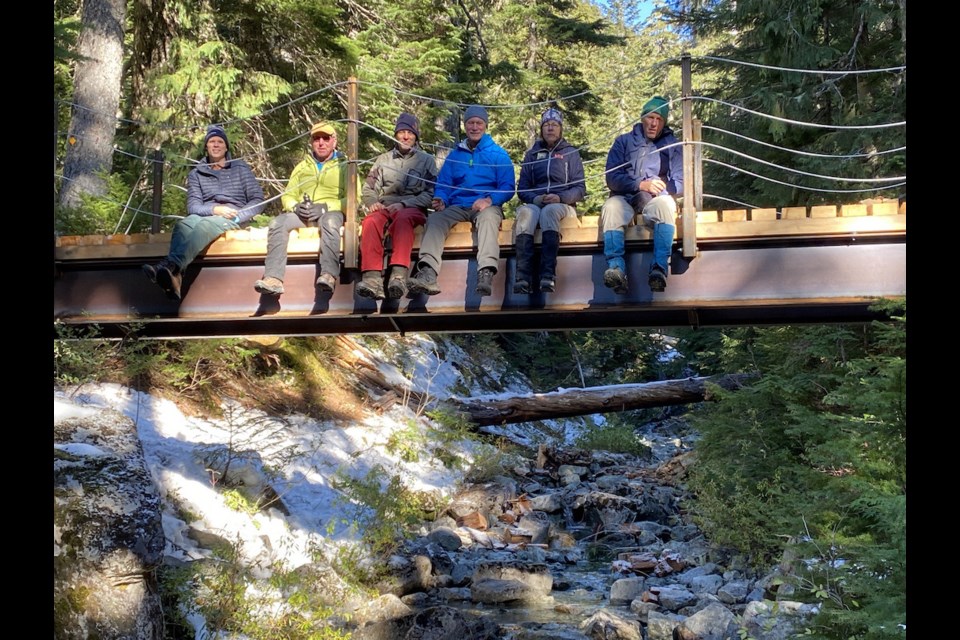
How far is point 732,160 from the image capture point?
14.9 meters

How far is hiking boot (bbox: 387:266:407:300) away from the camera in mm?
8031

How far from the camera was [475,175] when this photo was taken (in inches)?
349

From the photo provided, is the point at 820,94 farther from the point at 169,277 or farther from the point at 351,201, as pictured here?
the point at 169,277

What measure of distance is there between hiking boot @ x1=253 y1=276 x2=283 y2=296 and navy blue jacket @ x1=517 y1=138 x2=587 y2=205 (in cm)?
220

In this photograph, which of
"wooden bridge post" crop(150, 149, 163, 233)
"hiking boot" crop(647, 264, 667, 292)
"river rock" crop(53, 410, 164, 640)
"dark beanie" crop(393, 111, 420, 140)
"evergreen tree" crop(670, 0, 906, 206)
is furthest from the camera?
"evergreen tree" crop(670, 0, 906, 206)

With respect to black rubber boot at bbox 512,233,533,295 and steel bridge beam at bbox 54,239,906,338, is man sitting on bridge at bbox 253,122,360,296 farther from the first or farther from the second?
black rubber boot at bbox 512,233,533,295

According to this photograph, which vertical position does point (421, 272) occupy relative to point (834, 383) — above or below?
above

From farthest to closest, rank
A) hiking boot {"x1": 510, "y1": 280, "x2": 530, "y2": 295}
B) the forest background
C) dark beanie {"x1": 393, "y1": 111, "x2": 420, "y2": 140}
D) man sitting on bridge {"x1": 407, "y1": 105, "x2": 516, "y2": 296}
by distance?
1. the forest background
2. dark beanie {"x1": 393, "y1": 111, "x2": 420, "y2": 140}
3. man sitting on bridge {"x1": 407, "y1": 105, "x2": 516, "y2": 296}
4. hiking boot {"x1": 510, "y1": 280, "x2": 530, "y2": 295}

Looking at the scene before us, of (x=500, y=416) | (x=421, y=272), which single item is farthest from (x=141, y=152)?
(x=421, y=272)

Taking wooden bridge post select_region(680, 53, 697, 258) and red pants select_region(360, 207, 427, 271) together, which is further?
red pants select_region(360, 207, 427, 271)

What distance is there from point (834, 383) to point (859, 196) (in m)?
2.79

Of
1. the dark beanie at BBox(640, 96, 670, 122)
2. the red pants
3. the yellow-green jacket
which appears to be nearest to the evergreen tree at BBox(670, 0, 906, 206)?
the dark beanie at BBox(640, 96, 670, 122)

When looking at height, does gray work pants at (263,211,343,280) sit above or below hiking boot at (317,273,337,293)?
above
